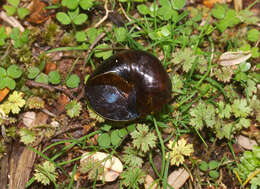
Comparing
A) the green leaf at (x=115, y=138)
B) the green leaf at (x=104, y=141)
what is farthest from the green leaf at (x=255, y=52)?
the green leaf at (x=104, y=141)

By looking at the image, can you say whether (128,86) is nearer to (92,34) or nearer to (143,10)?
(92,34)

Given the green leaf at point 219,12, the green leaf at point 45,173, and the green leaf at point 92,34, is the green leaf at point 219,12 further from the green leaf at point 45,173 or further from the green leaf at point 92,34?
the green leaf at point 45,173

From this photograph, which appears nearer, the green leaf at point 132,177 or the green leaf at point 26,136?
the green leaf at point 132,177

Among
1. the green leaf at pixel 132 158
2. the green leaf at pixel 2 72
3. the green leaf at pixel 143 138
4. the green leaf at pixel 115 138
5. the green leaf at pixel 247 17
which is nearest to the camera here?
the green leaf at pixel 143 138

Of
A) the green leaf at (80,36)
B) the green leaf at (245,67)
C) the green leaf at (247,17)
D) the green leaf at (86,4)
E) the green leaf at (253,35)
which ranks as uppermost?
the green leaf at (86,4)

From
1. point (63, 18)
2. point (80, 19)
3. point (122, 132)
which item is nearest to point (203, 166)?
point (122, 132)

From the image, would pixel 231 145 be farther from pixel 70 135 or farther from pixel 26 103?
pixel 26 103

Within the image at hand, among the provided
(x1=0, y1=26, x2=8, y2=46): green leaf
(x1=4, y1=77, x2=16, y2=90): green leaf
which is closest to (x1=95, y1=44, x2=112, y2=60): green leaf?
(x1=4, y1=77, x2=16, y2=90): green leaf

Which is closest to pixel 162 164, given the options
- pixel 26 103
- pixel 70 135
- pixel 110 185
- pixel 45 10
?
pixel 110 185
